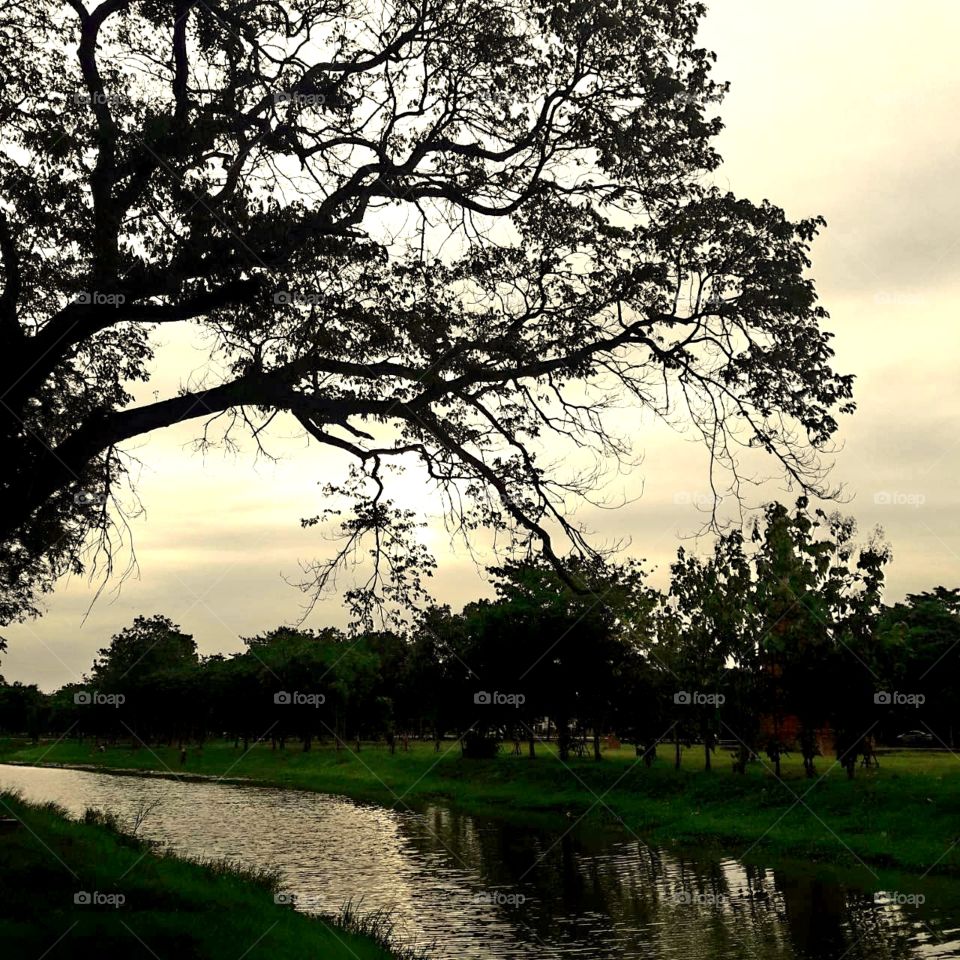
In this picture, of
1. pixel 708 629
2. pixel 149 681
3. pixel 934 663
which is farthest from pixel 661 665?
pixel 149 681

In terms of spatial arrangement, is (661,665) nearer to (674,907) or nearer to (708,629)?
(708,629)

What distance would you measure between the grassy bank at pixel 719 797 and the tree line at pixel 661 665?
1918mm

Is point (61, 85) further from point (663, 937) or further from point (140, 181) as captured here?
point (663, 937)

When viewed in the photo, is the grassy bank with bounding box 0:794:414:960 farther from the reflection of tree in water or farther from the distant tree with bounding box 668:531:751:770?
the distant tree with bounding box 668:531:751:770

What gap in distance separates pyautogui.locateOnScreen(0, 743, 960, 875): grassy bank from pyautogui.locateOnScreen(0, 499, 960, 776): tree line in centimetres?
192

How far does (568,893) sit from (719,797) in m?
16.2

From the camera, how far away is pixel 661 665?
4434 centimetres

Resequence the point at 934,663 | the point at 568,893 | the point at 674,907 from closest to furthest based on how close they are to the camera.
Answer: the point at 674,907 < the point at 568,893 < the point at 934,663

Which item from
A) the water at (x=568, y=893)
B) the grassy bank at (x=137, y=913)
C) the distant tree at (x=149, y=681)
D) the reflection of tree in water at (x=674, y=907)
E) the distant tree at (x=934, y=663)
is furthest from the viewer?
the distant tree at (x=149, y=681)

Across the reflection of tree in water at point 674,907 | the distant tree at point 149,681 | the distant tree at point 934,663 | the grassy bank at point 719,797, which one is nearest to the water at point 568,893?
the reflection of tree in water at point 674,907

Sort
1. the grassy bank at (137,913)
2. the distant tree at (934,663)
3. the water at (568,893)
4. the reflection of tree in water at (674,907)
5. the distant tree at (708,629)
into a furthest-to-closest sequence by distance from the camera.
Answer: the distant tree at (934,663)
the distant tree at (708,629)
the water at (568,893)
the reflection of tree in water at (674,907)
the grassy bank at (137,913)

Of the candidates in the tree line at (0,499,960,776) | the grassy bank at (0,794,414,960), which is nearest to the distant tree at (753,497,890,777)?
the tree line at (0,499,960,776)

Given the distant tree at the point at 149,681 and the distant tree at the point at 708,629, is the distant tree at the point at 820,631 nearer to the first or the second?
the distant tree at the point at 708,629

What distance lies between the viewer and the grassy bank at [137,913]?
1349 centimetres
